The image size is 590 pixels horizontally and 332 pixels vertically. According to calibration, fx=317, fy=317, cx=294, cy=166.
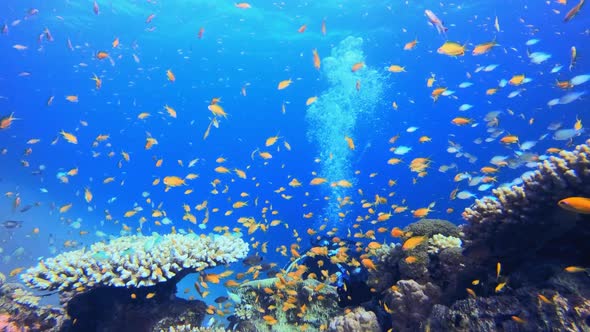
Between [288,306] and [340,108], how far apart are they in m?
37.1

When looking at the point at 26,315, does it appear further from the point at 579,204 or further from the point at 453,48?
the point at 453,48

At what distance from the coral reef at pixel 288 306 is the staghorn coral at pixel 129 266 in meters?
1.84

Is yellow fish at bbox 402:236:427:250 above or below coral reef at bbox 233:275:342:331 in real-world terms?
above

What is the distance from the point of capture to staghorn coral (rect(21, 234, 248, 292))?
498 cm

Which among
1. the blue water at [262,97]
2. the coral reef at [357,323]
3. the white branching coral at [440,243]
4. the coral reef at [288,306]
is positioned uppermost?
the blue water at [262,97]

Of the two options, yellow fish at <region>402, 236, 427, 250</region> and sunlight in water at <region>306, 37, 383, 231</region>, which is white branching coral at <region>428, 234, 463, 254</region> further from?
sunlight in water at <region>306, 37, 383, 231</region>

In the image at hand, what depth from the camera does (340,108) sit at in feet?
137

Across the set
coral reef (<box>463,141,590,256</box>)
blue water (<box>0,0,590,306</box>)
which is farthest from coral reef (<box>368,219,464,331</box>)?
blue water (<box>0,0,590,306</box>)

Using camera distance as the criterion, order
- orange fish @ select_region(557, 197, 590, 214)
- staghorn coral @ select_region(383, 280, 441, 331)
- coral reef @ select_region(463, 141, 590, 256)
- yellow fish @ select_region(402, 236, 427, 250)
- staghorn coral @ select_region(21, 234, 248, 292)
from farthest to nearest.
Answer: staghorn coral @ select_region(21, 234, 248, 292) < yellow fish @ select_region(402, 236, 427, 250) < staghorn coral @ select_region(383, 280, 441, 331) < coral reef @ select_region(463, 141, 590, 256) < orange fish @ select_region(557, 197, 590, 214)

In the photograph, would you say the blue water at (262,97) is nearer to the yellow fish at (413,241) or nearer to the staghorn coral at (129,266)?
the staghorn coral at (129,266)

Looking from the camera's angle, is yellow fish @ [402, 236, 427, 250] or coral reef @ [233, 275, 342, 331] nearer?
yellow fish @ [402, 236, 427, 250]

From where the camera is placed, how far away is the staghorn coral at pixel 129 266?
4980 millimetres

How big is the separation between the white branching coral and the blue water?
46.9 feet

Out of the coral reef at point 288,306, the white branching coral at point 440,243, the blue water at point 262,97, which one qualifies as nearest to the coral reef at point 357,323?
the white branching coral at point 440,243
